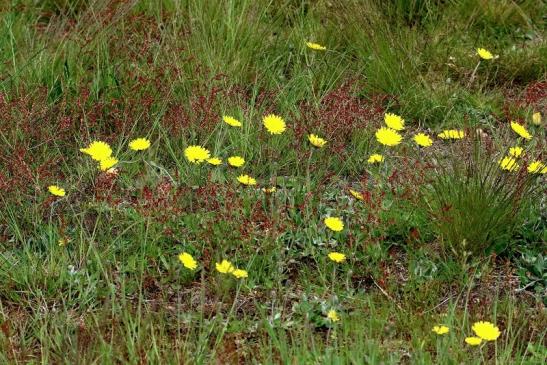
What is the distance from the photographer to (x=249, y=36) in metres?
4.41

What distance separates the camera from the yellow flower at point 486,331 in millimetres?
2467

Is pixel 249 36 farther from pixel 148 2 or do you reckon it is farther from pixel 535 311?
pixel 535 311

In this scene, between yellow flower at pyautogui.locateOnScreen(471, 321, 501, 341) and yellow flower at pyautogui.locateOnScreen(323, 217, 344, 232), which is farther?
yellow flower at pyautogui.locateOnScreen(323, 217, 344, 232)

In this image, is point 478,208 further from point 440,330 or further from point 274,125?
point 274,125

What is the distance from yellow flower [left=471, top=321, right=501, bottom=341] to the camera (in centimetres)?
247

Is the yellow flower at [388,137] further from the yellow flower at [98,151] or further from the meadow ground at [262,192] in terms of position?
the yellow flower at [98,151]

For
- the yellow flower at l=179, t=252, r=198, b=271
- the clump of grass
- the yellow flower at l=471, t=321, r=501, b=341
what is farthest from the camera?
the clump of grass

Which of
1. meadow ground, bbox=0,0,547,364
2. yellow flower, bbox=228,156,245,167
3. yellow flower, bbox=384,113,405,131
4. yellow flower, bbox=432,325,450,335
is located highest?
yellow flower, bbox=432,325,450,335

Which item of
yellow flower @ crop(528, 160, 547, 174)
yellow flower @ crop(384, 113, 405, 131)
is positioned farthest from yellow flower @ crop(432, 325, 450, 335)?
yellow flower @ crop(384, 113, 405, 131)

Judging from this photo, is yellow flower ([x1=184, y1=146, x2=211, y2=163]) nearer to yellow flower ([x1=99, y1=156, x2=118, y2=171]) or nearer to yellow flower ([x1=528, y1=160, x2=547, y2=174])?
yellow flower ([x1=99, y1=156, x2=118, y2=171])

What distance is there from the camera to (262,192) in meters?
3.42

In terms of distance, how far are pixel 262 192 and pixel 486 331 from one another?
1.15 m

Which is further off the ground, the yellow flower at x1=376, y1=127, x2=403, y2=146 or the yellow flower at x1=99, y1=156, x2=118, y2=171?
the yellow flower at x1=376, y1=127, x2=403, y2=146

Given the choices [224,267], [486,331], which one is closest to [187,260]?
[224,267]
